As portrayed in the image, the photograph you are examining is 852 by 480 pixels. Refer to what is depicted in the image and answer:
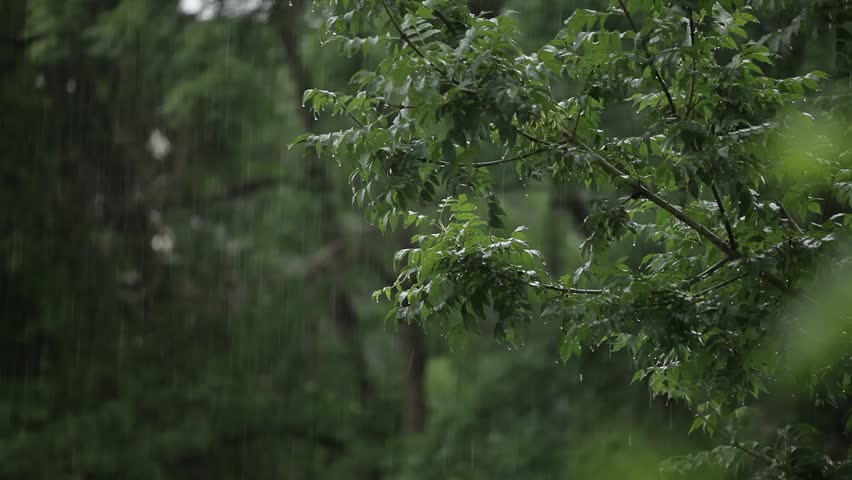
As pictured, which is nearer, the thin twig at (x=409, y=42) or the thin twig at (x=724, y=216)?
the thin twig at (x=409, y=42)

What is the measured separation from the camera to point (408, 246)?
13648 mm

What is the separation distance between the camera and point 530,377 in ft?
42.9

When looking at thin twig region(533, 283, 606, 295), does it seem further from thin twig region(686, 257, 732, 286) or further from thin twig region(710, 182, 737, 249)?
thin twig region(710, 182, 737, 249)

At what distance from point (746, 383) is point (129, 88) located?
12.3 meters

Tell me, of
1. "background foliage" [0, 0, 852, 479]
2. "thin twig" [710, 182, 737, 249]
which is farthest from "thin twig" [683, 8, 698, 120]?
"thin twig" [710, 182, 737, 249]

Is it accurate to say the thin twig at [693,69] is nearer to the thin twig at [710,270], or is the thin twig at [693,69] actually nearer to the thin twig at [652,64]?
the thin twig at [652,64]

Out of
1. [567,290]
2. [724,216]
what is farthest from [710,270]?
[567,290]

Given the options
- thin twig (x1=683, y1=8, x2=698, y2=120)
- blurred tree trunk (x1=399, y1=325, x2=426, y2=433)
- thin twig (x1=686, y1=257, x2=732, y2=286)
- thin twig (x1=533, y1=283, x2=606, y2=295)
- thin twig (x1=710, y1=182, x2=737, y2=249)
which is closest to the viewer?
thin twig (x1=683, y1=8, x2=698, y2=120)

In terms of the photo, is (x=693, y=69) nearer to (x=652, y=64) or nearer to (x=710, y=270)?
(x=652, y=64)

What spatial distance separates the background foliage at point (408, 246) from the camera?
12.6ft

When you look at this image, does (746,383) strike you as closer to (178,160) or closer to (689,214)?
(689,214)

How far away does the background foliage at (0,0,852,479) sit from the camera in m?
3.83

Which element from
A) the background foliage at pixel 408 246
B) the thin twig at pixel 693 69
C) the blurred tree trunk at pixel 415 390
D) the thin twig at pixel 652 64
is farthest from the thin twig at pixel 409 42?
the blurred tree trunk at pixel 415 390

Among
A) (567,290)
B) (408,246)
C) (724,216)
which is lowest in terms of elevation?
(567,290)
